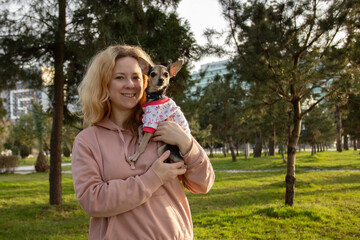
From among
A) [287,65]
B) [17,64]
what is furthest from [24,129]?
[287,65]

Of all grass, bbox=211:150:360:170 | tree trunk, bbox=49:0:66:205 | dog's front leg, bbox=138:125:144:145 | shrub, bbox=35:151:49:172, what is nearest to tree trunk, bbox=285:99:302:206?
tree trunk, bbox=49:0:66:205

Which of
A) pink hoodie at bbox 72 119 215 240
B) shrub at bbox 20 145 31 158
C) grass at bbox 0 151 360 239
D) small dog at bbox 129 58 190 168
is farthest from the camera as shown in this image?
shrub at bbox 20 145 31 158

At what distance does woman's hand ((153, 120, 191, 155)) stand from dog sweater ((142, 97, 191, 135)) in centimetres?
5

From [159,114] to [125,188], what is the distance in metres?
0.62

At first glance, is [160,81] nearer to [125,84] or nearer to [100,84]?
[125,84]

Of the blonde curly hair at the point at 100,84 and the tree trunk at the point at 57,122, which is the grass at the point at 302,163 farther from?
Answer: the blonde curly hair at the point at 100,84

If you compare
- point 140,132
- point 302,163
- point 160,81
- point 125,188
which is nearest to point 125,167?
point 125,188

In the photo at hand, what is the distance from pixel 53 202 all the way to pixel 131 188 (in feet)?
27.0

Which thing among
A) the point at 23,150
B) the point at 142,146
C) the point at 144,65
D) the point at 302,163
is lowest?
the point at 302,163

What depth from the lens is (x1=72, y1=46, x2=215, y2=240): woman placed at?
1.77 metres

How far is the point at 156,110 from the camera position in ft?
6.98

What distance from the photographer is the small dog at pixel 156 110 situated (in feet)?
6.65

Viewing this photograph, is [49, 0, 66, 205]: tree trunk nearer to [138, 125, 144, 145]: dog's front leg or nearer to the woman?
the woman

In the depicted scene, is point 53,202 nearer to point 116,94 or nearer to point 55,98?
point 55,98
